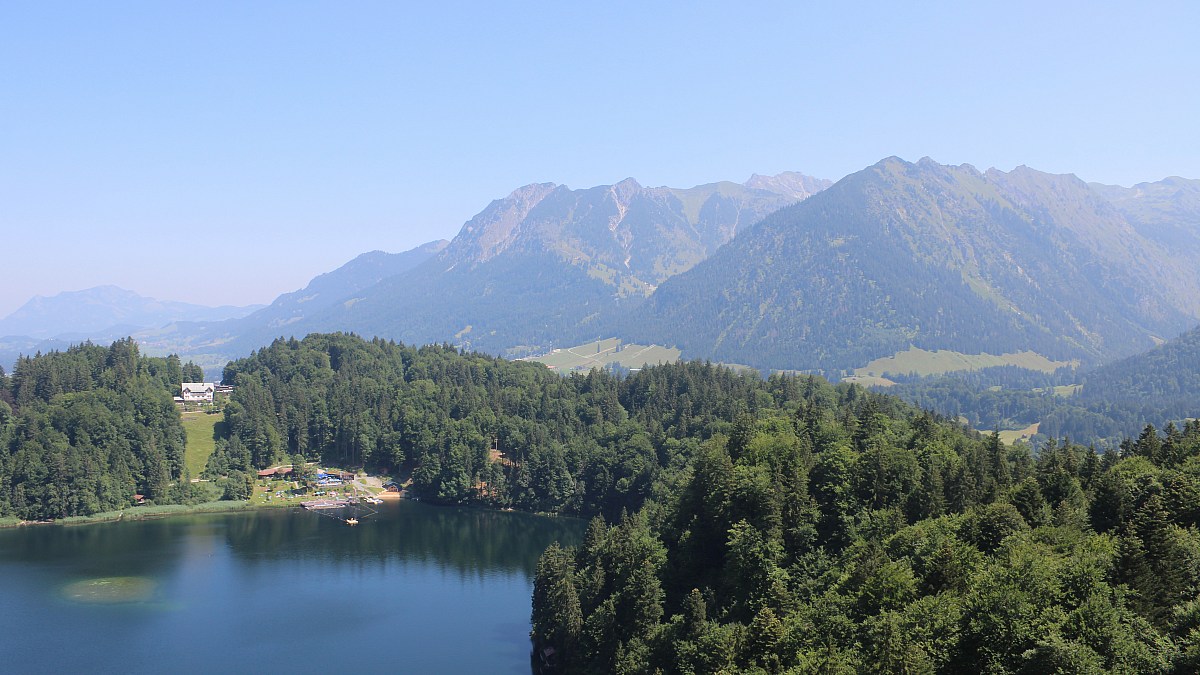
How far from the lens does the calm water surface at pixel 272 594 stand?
71.2 metres

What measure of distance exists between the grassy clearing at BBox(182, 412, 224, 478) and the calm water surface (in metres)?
17.5

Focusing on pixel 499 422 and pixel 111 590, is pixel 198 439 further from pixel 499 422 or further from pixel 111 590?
pixel 111 590

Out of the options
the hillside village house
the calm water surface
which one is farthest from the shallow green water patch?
the hillside village house

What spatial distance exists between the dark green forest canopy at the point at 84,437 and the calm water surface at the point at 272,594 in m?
6.38

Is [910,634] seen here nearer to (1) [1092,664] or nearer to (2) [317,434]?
(1) [1092,664]

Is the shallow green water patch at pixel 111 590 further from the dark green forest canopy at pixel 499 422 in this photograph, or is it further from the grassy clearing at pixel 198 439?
the dark green forest canopy at pixel 499 422

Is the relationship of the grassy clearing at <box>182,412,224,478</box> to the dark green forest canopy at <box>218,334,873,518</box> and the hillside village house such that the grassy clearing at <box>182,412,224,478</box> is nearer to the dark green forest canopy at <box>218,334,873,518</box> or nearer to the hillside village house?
the dark green forest canopy at <box>218,334,873,518</box>

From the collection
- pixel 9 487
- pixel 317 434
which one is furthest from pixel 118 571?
pixel 317 434

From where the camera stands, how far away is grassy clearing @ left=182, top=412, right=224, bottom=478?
138 meters

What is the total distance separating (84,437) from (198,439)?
60.4 ft

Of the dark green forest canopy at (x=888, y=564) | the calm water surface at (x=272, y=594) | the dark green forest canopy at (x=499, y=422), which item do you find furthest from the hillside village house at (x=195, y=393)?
the dark green forest canopy at (x=888, y=564)

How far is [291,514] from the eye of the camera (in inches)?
4934

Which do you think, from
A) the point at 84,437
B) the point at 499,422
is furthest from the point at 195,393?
the point at 499,422

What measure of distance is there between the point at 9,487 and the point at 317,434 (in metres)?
44.1
